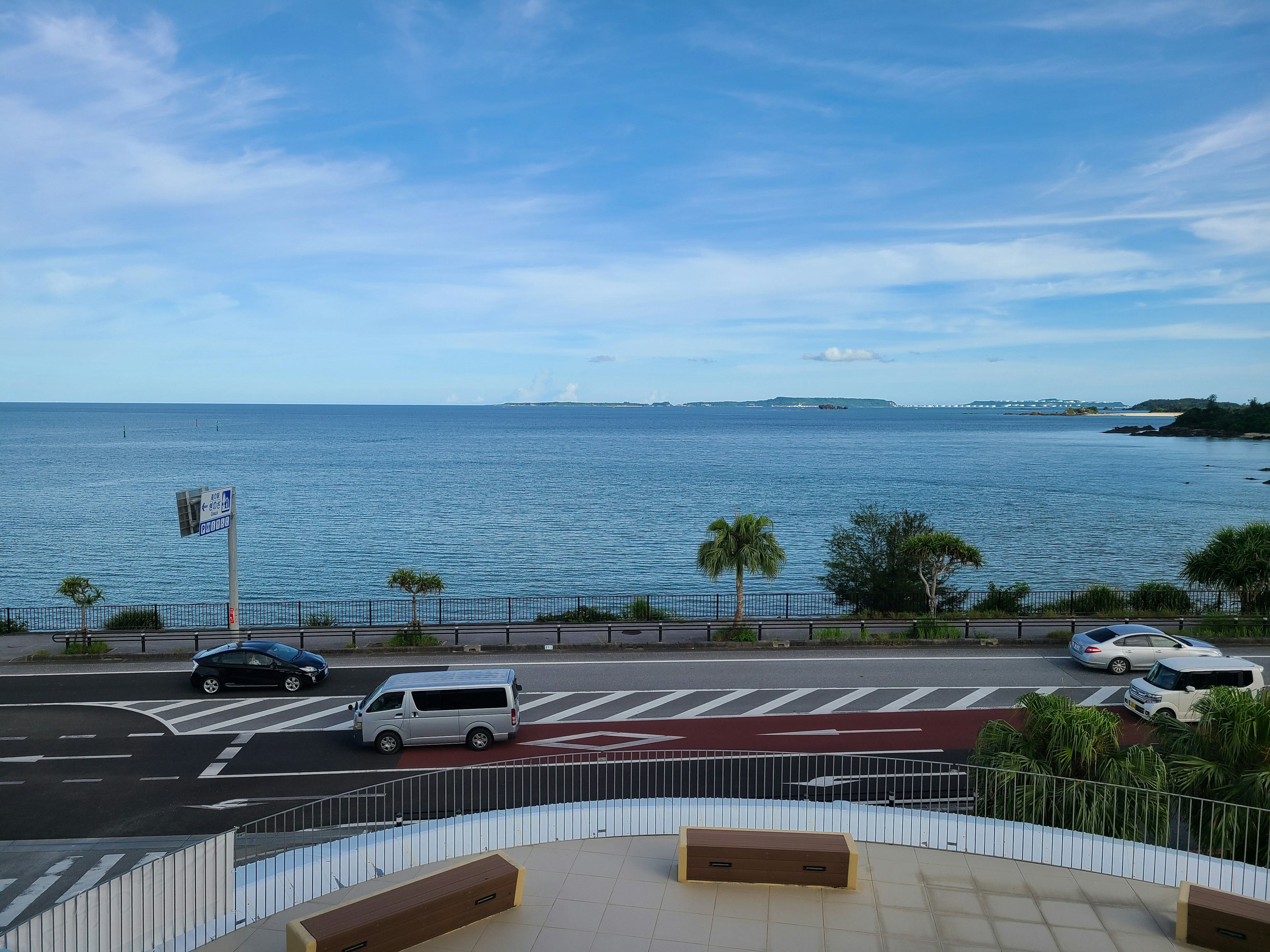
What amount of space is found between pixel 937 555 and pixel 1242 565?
10.0 metres

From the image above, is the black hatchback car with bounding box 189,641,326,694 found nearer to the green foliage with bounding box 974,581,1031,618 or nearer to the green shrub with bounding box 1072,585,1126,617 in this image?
the green foliage with bounding box 974,581,1031,618

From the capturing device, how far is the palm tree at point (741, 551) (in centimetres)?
2855

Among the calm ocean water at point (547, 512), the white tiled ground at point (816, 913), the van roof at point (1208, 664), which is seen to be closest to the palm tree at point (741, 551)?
the van roof at point (1208, 664)

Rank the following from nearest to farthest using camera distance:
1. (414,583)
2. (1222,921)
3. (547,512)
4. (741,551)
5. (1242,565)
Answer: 1. (1222,921)
2. (741,551)
3. (414,583)
4. (1242,565)
5. (547,512)

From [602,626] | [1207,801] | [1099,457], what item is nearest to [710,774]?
[1207,801]

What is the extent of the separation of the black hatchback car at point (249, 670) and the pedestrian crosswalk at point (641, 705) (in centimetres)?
51

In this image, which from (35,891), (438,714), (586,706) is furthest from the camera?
(586,706)

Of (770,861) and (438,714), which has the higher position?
(770,861)

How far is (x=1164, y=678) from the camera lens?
1991 centimetres

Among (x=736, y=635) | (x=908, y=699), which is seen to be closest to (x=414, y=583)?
(x=736, y=635)

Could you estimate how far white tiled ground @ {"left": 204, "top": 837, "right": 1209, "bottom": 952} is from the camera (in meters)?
8.77

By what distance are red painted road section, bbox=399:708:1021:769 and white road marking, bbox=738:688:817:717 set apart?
0.27 metres

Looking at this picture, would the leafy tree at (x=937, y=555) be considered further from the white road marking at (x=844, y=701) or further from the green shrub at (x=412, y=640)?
the green shrub at (x=412, y=640)

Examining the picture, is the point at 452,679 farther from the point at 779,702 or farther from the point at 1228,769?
the point at 1228,769
